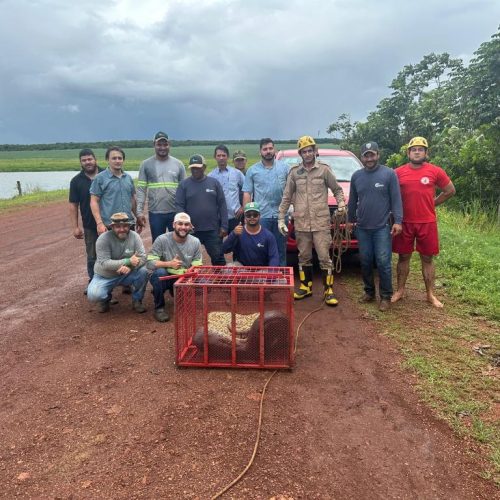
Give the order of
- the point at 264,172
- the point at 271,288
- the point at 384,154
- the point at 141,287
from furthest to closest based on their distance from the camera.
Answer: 1. the point at 384,154
2. the point at 264,172
3. the point at 141,287
4. the point at 271,288

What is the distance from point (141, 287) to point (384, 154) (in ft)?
57.9

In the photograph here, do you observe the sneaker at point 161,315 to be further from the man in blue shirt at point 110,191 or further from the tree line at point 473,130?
the tree line at point 473,130

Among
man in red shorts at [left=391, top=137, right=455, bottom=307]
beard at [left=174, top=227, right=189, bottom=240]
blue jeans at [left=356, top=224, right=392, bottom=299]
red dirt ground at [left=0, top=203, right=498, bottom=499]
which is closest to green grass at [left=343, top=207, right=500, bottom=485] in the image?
red dirt ground at [left=0, top=203, right=498, bottom=499]

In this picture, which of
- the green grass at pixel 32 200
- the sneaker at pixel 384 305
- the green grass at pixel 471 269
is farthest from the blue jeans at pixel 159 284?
the green grass at pixel 32 200

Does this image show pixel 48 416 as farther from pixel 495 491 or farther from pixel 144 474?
pixel 495 491

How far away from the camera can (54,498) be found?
246cm

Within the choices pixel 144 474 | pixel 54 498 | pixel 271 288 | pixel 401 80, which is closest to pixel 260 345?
pixel 271 288

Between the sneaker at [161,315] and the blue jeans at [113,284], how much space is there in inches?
16.8

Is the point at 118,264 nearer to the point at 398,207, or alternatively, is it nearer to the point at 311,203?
the point at 311,203

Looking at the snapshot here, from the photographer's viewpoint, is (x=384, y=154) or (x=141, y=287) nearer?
(x=141, y=287)

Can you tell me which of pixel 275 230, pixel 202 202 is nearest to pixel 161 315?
pixel 202 202

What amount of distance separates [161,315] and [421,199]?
336 centimetres

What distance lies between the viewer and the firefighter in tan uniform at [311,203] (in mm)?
5504

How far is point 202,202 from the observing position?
559 cm
